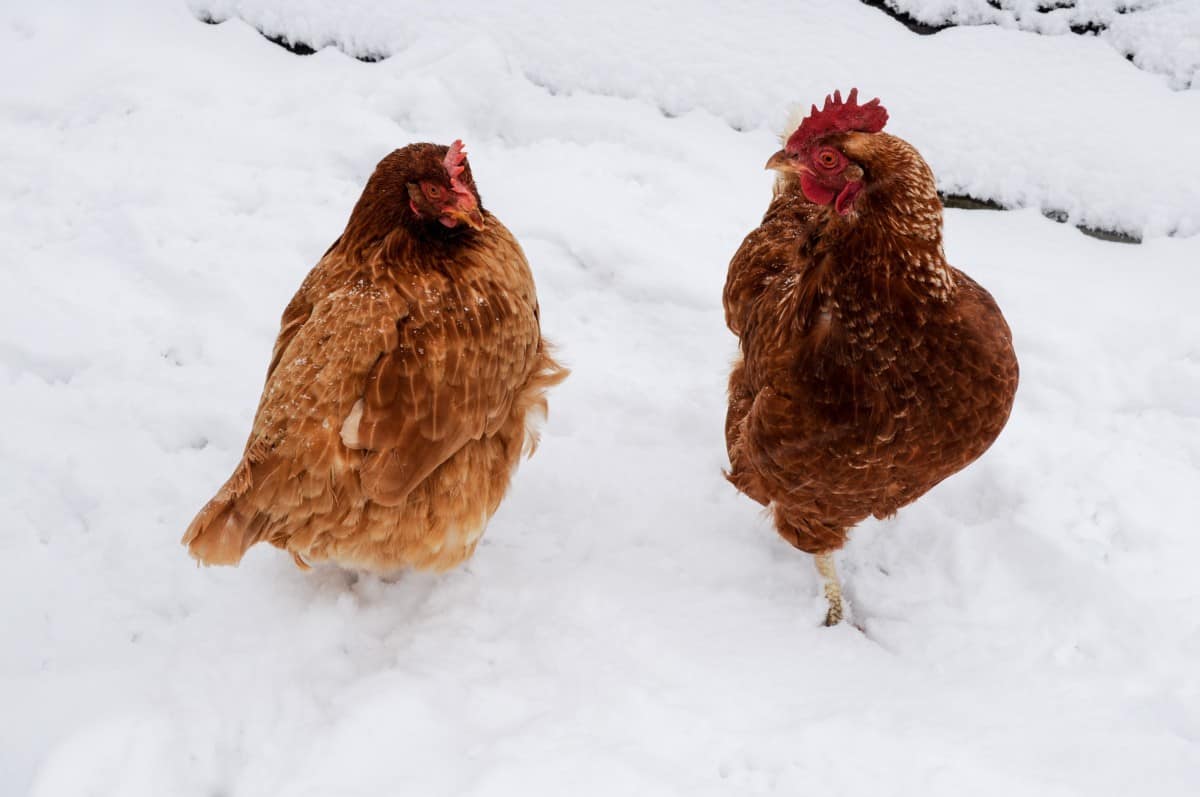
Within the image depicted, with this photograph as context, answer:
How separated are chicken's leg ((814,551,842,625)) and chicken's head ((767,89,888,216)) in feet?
3.73

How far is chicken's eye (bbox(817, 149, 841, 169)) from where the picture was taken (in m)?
2.14

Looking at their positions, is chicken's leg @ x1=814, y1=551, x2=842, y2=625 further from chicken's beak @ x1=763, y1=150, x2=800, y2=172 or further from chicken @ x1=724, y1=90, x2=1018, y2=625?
chicken's beak @ x1=763, y1=150, x2=800, y2=172

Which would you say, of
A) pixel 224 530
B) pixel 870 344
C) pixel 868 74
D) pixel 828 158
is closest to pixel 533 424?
pixel 224 530

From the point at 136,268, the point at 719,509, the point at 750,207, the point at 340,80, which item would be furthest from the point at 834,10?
the point at 136,268

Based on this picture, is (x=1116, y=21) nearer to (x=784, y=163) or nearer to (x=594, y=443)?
(x=784, y=163)

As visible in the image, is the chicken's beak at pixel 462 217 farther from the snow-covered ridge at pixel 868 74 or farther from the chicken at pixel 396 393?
the snow-covered ridge at pixel 868 74

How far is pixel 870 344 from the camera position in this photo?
2.17 m

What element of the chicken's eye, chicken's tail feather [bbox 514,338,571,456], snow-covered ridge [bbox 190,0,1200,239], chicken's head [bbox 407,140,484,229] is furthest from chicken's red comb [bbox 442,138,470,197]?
snow-covered ridge [bbox 190,0,1200,239]

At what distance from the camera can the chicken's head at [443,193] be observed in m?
2.42

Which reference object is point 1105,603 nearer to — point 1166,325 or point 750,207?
point 1166,325

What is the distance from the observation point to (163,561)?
2.69 m

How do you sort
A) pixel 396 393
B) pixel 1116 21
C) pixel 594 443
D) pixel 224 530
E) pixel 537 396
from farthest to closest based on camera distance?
pixel 1116 21, pixel 594 443, pixel 537 396, pixel 396 393, pixel 224 530

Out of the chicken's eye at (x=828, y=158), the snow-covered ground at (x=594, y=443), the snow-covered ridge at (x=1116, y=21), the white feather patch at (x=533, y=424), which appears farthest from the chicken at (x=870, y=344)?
the snow-covered ridge at (x=1116, y=21)

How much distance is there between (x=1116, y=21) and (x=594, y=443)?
10.8ft
